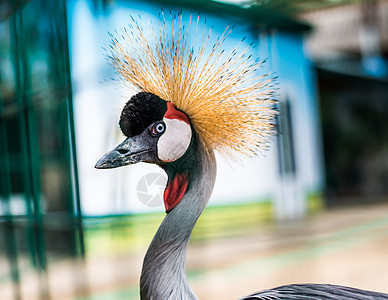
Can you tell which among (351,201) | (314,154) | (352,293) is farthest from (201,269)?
(351,201)

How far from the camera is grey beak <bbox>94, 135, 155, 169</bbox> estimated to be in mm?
729

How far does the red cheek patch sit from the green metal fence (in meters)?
0.69

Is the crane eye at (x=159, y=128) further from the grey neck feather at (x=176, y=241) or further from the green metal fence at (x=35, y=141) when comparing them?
the green metal fence at (x=35, y=141)

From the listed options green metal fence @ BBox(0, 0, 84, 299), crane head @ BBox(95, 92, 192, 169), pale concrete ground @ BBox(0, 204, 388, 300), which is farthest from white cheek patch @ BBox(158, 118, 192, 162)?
pale concrete ground @ BBox(0, 204, 388, 300)

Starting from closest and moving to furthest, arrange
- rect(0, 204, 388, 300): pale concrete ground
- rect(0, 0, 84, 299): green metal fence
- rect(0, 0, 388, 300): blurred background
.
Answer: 1. rect(0, 0, 388, 300): blurred background
2. rect(0, 0, 84, 299): green metal fence
3. rect(0, 204, 388, 300): pale concrete ground

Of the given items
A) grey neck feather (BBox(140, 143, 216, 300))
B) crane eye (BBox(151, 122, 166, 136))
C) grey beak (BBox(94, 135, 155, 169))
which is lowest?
grey neck feather (BBox(140, 143, 216, 300))

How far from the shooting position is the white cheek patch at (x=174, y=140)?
755 mm

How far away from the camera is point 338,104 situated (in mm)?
7590

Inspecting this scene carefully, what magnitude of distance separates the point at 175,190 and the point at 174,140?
3.7 inches

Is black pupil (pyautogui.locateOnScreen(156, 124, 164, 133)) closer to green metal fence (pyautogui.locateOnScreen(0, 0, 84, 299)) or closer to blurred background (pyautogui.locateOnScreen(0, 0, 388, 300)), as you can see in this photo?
blurred background (pyautogui.locateOnScreen(0, 0, 388, 300))

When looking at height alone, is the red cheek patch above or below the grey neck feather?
above

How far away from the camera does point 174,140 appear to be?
30.0 inches

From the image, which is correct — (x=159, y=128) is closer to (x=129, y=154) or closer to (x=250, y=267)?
(x=129, y=154)

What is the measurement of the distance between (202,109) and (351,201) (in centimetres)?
715
